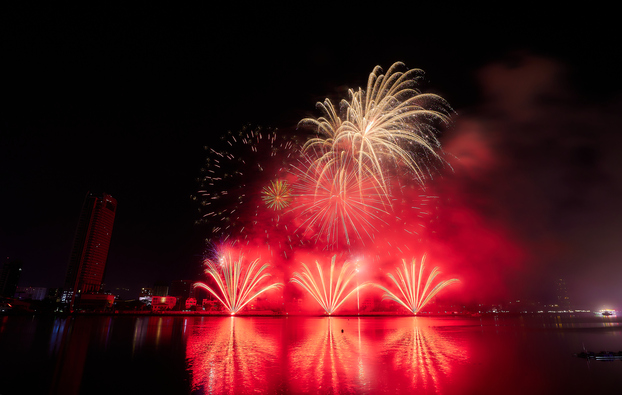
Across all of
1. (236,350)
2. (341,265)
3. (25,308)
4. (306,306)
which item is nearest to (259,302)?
(306,306)

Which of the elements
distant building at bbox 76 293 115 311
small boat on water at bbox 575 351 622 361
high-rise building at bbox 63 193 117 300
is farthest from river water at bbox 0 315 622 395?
high-rise building at bbox 63 193 117 300

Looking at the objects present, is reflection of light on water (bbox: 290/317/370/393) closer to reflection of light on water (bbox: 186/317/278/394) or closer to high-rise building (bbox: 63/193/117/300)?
reflection of light on water (bbox: 186/317/278/394)

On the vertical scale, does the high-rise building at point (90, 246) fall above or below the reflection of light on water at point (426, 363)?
above

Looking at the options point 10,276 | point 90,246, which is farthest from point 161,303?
point 10,276

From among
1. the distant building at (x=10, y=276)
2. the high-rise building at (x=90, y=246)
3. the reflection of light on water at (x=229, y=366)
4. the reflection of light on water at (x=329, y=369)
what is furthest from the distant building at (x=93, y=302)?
the distant building at (x=10, y=276)

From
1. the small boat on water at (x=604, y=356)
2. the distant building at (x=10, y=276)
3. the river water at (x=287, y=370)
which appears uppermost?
the distant building at (x=10, y=276)

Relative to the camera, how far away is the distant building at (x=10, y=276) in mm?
189750

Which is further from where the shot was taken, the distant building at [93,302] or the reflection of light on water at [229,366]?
the distant building at [93,302]

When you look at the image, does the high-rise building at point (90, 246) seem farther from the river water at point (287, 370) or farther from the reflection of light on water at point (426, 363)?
the reflection of light on water at point (426, 363)

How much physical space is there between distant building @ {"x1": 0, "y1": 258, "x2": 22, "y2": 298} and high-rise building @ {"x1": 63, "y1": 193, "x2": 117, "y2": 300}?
2898 inches

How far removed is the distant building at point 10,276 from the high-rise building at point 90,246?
242 ft

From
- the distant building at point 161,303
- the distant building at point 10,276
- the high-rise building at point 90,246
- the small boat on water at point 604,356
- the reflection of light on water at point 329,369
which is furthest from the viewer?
the distant building at point 10,276

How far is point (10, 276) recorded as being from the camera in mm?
193625

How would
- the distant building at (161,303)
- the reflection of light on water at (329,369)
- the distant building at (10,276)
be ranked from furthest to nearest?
the distant building at (10,276)
the distant building at (161,303)
the reflection of light on water at (329,369)
